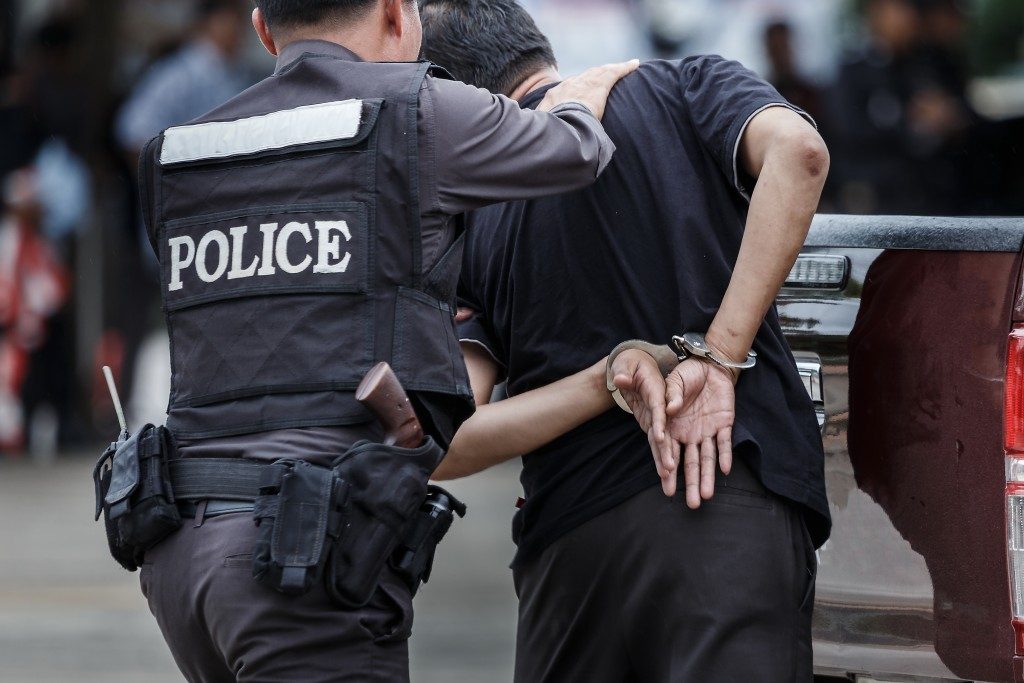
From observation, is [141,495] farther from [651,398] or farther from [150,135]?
[150,135]

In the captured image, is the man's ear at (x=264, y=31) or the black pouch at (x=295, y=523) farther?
the man's ear at (x=264, y=31)

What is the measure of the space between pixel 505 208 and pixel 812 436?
71 centimetres

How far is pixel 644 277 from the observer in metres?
2.70

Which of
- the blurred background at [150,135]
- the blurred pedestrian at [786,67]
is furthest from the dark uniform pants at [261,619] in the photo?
the blurred pedestrian at [786,67]

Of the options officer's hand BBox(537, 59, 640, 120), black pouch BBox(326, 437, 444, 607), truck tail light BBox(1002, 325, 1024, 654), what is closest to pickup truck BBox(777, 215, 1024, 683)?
truck tail light BBox(1002, 325, 1024, 654)

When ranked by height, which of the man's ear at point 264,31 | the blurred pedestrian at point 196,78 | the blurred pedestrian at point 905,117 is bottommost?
the blurred pedestrian at point 905,117

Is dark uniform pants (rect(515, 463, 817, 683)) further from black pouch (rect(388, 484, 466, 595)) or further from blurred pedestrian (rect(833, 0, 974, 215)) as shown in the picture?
blurred pedestrian (rect(833, 0, 974, 215))

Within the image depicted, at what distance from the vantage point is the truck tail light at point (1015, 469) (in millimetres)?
2502

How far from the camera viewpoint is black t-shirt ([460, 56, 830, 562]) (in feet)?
8.67

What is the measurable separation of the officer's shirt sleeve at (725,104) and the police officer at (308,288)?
0.25 metres

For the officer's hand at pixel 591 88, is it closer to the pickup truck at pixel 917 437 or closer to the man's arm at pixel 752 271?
the man's arm at pixel 752 271

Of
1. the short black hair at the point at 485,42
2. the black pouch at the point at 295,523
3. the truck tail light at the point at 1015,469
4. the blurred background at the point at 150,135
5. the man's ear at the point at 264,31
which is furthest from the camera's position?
the blurred background at the point at 150,135

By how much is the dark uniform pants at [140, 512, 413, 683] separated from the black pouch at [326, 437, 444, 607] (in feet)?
0.12

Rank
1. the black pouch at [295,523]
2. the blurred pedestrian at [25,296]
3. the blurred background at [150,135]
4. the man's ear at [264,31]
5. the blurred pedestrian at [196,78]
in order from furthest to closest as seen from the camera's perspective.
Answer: the blurred pedestrian at [25,296], the blurred pedestrian at [196,78], the blurred background at [150,135], the man's ear at [264,31], the black pouch at [295,523]
